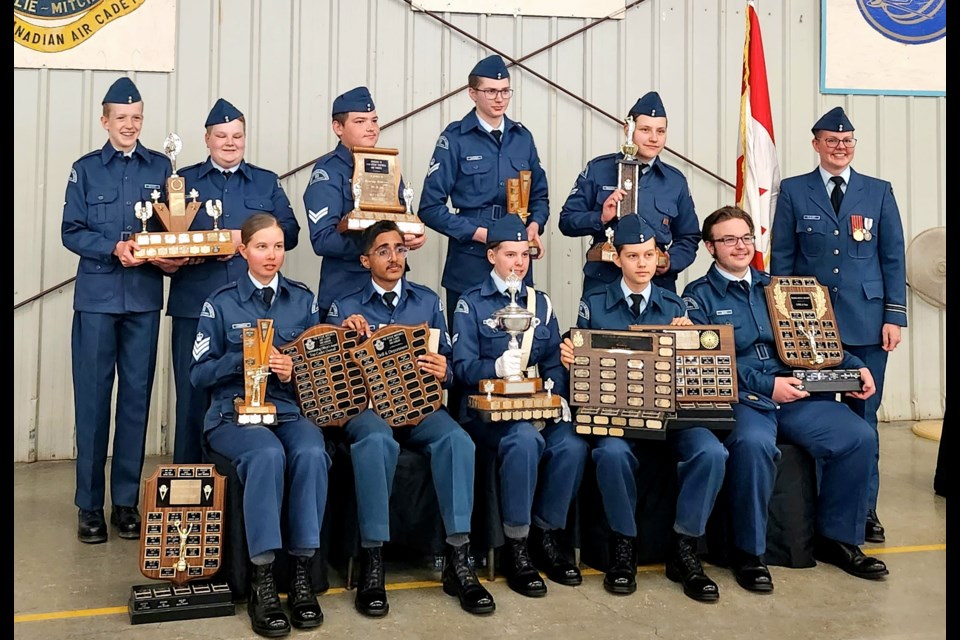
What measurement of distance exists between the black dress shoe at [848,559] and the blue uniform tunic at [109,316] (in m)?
3.13

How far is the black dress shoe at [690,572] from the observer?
152 inches

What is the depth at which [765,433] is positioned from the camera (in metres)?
4.12

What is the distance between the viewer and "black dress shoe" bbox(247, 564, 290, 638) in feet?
11.4

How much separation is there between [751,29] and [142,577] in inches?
184

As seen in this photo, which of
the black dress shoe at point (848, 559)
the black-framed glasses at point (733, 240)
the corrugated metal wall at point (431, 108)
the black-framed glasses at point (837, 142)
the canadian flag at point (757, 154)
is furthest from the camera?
the corrugated metal wall at point (431, 108)

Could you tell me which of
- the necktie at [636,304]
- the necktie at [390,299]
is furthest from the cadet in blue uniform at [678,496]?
the necktie at [390,299]

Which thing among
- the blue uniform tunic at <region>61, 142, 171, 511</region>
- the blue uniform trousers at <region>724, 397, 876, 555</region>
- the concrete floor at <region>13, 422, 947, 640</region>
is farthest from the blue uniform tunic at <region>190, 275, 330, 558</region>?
the blue uniform trousers at <region>724, 397, 876, 555</region>

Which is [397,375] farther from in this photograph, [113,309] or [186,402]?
[113,309]

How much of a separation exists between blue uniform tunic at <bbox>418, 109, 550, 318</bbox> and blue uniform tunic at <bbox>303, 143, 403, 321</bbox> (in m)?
0.31

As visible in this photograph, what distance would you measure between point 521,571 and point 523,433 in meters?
0.54

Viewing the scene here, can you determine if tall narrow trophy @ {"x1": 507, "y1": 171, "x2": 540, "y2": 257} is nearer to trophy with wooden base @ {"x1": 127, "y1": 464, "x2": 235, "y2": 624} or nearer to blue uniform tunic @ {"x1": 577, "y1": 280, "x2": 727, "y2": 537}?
blue uniform tunic @ {"x1": 577, "y1": 280, "x2": 727, "y2": 537}

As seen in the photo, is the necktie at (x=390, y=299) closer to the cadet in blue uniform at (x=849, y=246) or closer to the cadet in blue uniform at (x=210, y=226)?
the cadet in blue uniform at (x=210, y=226)

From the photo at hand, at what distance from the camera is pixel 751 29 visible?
6203 millimetres

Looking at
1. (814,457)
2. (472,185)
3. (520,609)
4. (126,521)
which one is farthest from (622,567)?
(126,521)
